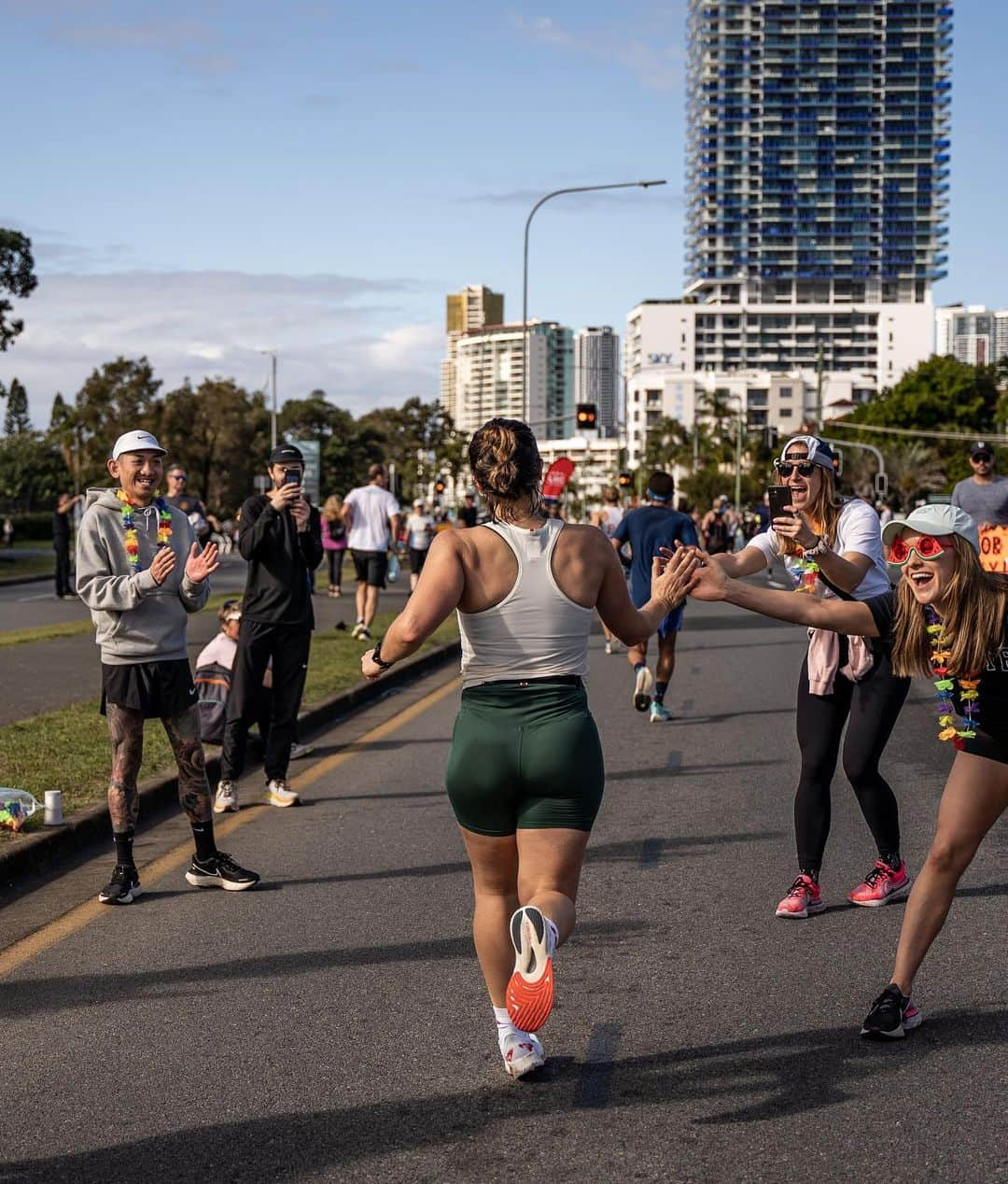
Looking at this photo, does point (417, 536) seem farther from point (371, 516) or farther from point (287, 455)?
point (287, 455)

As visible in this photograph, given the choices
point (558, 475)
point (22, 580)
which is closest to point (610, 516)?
point (558, 475)

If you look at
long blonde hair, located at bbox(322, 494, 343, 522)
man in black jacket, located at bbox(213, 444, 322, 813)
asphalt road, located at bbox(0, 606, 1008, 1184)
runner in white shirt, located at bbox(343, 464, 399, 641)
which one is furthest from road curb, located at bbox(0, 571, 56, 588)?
asphalt road, located at bbox(0, 606, 1008, 1184)

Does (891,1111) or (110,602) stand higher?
(110,602)

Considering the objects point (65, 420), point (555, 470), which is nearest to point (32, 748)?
point (555, 470)

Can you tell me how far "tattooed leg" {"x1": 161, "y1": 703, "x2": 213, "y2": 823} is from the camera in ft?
22.8

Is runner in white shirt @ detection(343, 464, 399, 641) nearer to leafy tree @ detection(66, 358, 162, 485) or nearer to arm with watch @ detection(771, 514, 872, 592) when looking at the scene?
arm with watch @ detection(771, 514, 872, 592)

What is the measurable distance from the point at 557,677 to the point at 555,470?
26220 millimetres

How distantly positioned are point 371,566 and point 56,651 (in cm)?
387

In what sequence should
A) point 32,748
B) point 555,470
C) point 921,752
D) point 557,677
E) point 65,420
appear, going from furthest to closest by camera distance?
point 65,420 < point 555,470 < point 921,752 < point 32,748 < point 557,677

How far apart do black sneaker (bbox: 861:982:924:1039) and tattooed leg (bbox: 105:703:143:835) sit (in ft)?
11.3

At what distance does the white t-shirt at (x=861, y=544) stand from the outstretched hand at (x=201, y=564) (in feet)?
7.44

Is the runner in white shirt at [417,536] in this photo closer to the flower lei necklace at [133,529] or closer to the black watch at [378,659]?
the flower lei necklace at [133,529]

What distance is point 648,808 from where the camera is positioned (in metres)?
9.03

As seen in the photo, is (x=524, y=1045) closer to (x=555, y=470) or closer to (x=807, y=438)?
(x=807, y=438)
